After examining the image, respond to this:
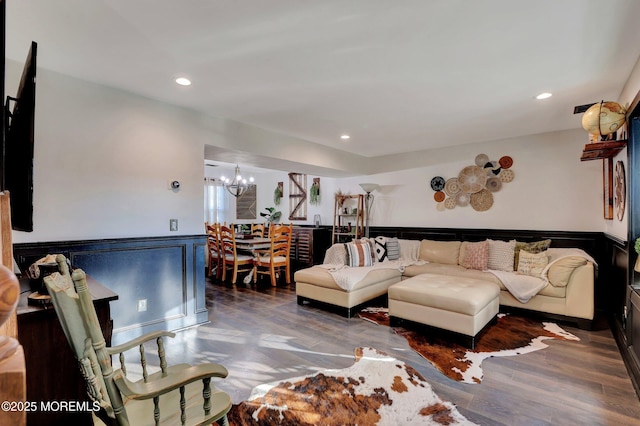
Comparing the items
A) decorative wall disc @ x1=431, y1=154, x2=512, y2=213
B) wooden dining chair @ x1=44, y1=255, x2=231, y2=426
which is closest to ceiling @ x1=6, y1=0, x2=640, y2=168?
decorative wall disc @ x1=431, y1=154, x2=512, y2=213

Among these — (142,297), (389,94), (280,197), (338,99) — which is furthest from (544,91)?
(280,197)

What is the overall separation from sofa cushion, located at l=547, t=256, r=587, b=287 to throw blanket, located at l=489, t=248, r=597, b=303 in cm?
6

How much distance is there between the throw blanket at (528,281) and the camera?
3.57 m

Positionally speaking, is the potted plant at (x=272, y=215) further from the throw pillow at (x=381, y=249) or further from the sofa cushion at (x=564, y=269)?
the sofa cushion at (x=564, y=269)

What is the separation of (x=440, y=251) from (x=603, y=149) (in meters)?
2.45

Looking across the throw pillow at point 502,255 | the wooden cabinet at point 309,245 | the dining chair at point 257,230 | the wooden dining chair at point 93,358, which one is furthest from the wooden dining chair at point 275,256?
the wooden dining chair at point 93,358

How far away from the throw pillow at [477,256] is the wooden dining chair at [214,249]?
4.15 meters

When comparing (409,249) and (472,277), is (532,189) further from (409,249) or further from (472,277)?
(409,249)

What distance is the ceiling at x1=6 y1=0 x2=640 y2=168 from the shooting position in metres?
1.78

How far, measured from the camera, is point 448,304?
3.02m

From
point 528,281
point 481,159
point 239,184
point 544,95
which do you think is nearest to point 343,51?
point 544,95

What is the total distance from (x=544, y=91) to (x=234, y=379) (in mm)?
3692

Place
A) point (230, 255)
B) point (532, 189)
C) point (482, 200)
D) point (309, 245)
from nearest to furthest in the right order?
point (532, 189) < point (482, 200) < point (230, 255) < point (309, 245)

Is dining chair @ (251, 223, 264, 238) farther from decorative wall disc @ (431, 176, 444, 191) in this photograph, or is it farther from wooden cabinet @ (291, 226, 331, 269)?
decorative wall disc @ (431, 176, 444, 191)
